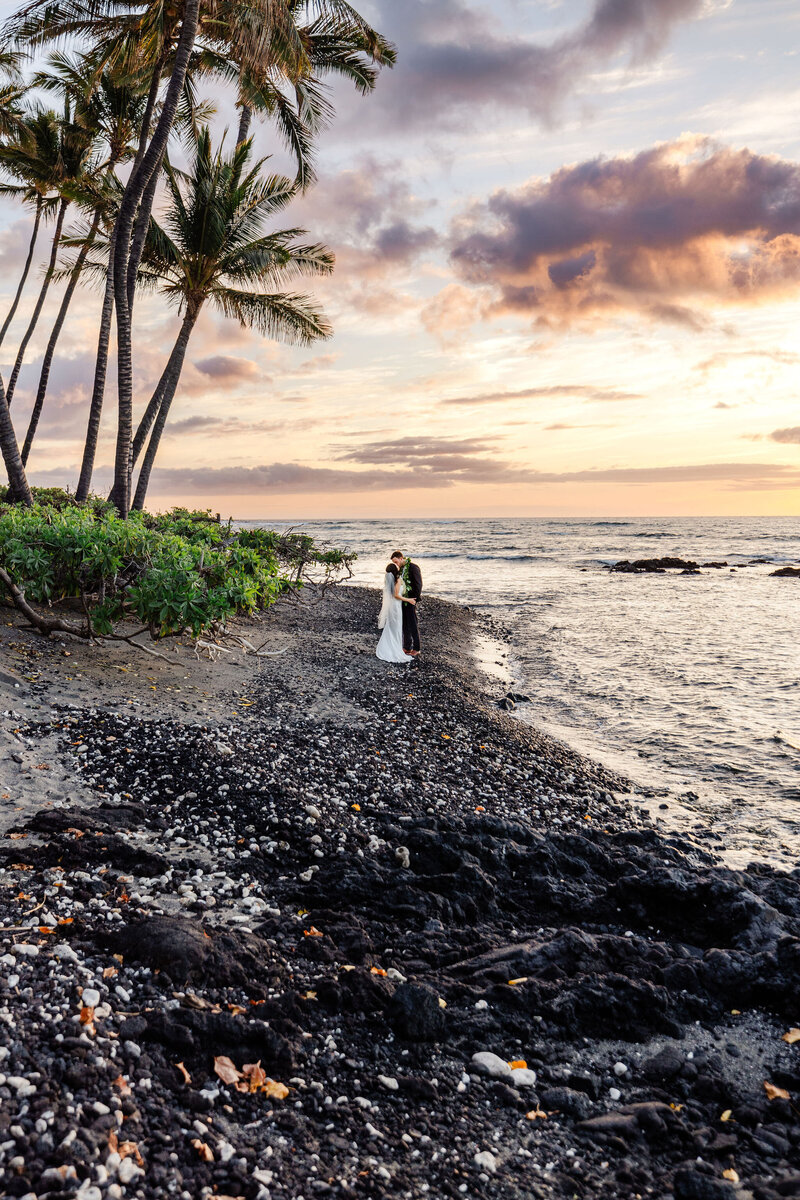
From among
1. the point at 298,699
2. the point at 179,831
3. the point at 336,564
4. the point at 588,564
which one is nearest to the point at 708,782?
the point at 298,699

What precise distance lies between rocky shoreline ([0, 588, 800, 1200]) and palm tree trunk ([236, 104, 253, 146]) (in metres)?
20.7

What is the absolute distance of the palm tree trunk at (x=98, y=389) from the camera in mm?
19828

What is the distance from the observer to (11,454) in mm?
12273

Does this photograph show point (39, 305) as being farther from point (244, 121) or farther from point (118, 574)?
point (118, 574)

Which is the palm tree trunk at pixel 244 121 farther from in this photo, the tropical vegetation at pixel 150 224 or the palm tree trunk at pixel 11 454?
the palm tree trunk at pixel 11 454

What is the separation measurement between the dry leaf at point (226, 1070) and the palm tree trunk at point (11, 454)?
11.6 m

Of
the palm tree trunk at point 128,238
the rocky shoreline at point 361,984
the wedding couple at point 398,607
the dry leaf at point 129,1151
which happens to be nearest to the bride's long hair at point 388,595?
the wedding couple at point 398,607

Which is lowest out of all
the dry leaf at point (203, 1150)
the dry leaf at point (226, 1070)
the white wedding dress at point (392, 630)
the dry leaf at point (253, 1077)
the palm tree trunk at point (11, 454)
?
the dry leaf at point (253, 1077)

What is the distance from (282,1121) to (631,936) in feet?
9.05

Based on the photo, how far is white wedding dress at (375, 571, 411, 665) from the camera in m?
12.8

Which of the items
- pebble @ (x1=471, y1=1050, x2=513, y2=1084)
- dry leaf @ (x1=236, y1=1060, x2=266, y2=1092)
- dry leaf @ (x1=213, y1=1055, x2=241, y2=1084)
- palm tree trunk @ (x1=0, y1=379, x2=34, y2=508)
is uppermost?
palm tree trunk @ (x1=0, y1=379, x2=34, y2=508)

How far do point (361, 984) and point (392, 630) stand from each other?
918cm

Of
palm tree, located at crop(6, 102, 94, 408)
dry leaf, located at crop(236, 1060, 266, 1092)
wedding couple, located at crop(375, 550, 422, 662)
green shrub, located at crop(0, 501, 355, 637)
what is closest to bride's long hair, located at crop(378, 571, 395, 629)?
wedding couple, located at crop(375, 550, 422, 662)

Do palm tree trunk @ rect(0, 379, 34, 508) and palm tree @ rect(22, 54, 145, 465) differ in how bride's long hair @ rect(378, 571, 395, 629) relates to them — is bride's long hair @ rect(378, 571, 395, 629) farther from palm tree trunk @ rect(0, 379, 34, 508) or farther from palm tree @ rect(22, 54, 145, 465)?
palm tree @ rect(22, 54, 145, 465)
